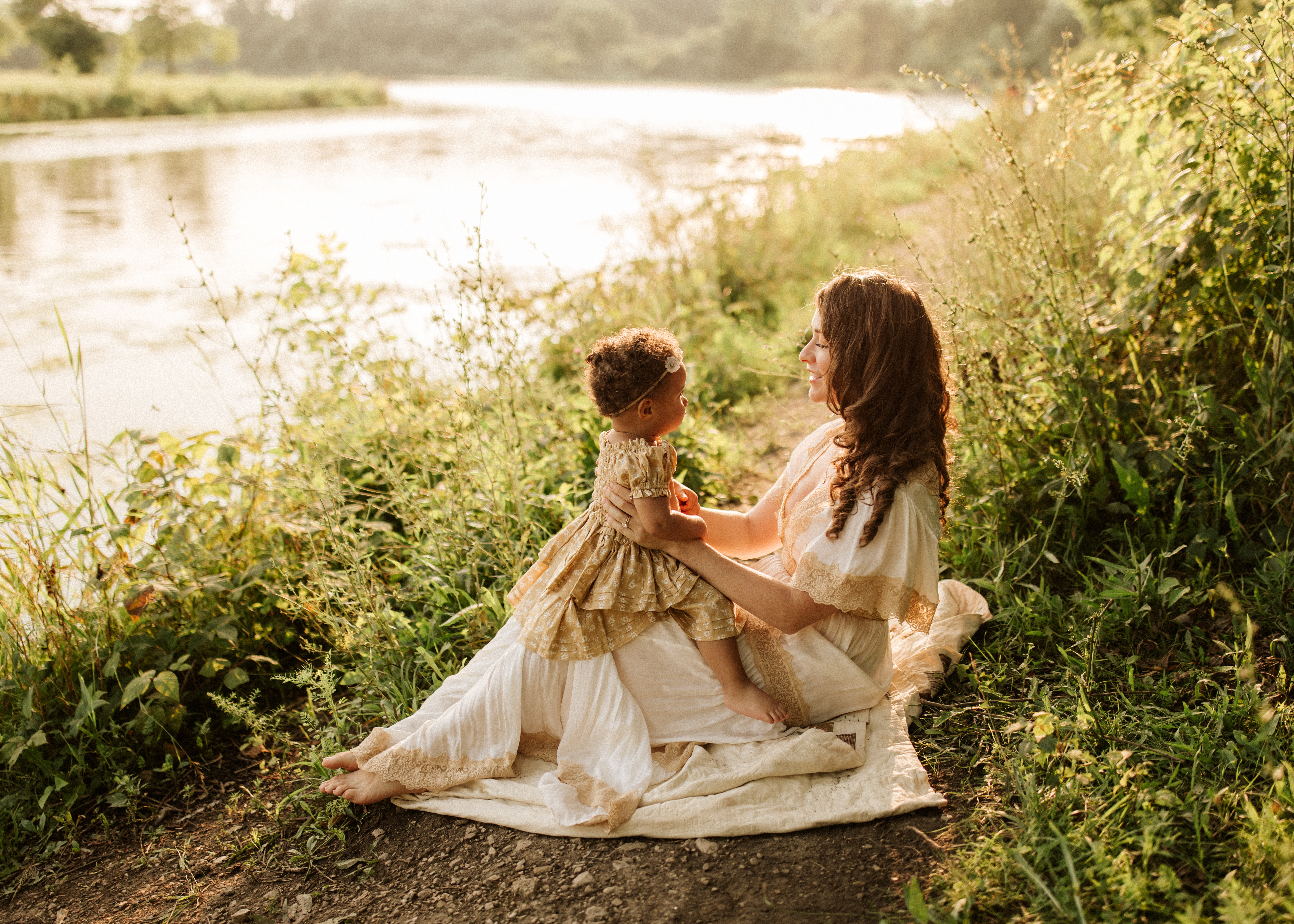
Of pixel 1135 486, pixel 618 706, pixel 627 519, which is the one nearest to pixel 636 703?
pixel 618 706

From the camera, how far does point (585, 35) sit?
61594mm

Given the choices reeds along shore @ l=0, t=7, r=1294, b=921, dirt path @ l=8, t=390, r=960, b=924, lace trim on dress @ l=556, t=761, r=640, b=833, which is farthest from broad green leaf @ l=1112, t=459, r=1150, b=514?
lace trim on dress @ l=556, t=761, r=640, b=833

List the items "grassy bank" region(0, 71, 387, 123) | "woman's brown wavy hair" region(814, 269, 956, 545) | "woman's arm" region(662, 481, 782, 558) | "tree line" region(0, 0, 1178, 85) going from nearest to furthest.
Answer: "woman's brown wavy hair" region(814, 269, 956, 545), "woman's arm" region(662, 481, 782, 558), "grassy bank" region(0, 71, 387, 123), "tree line" region(0, 0, 1178, 85)

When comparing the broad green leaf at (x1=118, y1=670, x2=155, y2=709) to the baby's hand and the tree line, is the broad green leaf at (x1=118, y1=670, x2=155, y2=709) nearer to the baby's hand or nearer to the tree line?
the baby's hand

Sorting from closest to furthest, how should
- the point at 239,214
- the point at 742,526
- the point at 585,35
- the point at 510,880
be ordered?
1. the point at 510,880
2. the point at 742,526
3. the point at 239,214
4. the point at 585,35

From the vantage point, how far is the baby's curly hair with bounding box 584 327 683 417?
194cm

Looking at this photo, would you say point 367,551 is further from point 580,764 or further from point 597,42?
point 597,42

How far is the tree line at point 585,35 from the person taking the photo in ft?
101

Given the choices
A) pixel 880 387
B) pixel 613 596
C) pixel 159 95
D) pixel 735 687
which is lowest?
pixel 735 687

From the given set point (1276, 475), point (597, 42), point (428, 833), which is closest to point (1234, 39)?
point (1276, 475)

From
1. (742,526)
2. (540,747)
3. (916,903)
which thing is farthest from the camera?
(742,526)

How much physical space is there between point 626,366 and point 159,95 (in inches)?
1169

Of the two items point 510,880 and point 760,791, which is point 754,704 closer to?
point 760,791

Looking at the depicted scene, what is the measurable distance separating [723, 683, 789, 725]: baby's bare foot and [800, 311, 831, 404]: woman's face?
75 centimetres
